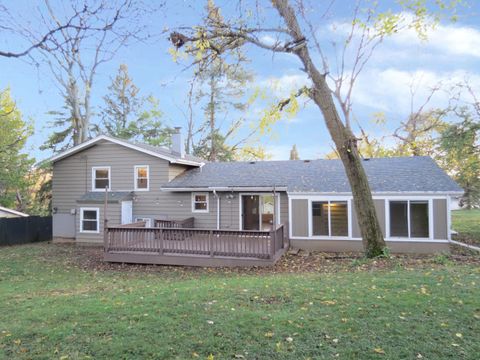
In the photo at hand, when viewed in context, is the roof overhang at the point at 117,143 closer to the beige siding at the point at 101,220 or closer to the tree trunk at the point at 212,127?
the beige siding at the point at 101,220

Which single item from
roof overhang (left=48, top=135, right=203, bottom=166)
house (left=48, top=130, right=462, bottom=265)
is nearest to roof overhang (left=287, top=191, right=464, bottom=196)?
house (left=48, top=130, right=462, bottom=265)

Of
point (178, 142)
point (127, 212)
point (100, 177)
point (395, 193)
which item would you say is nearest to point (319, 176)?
point (395, 193)

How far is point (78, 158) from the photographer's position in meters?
15.6

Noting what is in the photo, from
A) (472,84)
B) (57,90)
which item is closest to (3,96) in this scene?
(57,90)

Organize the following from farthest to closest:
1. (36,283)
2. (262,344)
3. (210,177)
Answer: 1. (210,177)
2. (36,283)
3. (262,344)

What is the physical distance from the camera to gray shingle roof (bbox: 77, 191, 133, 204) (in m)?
14.2

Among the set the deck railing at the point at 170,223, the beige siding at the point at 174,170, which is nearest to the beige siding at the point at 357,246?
the deck railing at the point at 170,223

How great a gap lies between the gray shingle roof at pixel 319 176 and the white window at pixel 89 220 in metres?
3.51

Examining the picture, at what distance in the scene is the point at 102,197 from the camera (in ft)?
47.5

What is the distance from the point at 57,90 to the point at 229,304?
20224 millimetres

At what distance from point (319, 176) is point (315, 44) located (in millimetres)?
5676

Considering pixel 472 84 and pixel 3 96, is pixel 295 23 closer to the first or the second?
pixel 472 84

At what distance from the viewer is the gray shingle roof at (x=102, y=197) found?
14.2 meters

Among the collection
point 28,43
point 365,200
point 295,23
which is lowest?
point 365,200
